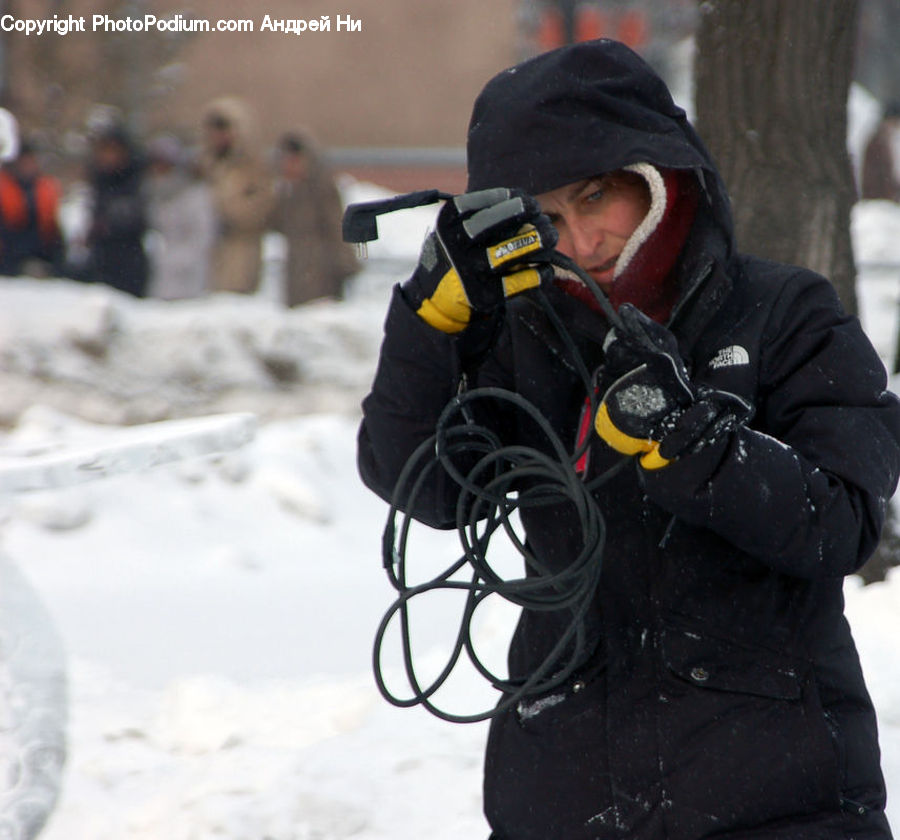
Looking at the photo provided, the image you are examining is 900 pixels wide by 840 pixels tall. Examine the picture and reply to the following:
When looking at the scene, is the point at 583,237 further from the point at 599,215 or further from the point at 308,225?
the point at 308,225

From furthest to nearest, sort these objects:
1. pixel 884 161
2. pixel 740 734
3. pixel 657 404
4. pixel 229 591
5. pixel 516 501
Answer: pixel 884 161 < pixel 229 591 < pixel 516 501 < pixel 740 734 < pixel 657 404

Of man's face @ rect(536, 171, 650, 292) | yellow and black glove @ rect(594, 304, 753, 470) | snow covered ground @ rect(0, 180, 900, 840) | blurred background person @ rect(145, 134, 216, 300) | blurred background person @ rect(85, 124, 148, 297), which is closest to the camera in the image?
yellow and black glove @ rect(594, 304, 753, 470)

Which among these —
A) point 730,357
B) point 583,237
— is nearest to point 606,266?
point 583,237

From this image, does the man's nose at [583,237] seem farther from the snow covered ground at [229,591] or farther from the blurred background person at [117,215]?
the blurred background person at [117,215]

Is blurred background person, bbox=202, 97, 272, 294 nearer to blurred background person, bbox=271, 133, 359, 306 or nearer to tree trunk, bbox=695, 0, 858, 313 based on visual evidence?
blurred background person, bbox=271, 133, 359, 306

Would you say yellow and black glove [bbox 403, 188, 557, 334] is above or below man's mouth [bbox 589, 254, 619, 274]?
above

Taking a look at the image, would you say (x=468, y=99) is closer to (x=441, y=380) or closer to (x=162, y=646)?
(x=162, y=646)

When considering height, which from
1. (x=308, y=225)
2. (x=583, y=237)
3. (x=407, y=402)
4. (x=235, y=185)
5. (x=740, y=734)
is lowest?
(x=308, y=225)

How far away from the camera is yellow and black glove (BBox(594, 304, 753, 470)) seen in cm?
161

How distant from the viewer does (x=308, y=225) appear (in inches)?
376

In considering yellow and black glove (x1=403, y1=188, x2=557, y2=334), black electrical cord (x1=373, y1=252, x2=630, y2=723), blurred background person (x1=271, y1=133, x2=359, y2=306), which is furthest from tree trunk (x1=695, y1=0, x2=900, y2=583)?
blurred background person (x1=271, y1=133, x2=359, y2=306)

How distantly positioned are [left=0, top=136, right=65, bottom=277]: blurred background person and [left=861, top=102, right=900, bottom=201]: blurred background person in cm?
913

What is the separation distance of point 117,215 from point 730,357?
8178 millimetres

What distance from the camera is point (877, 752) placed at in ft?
5.80
